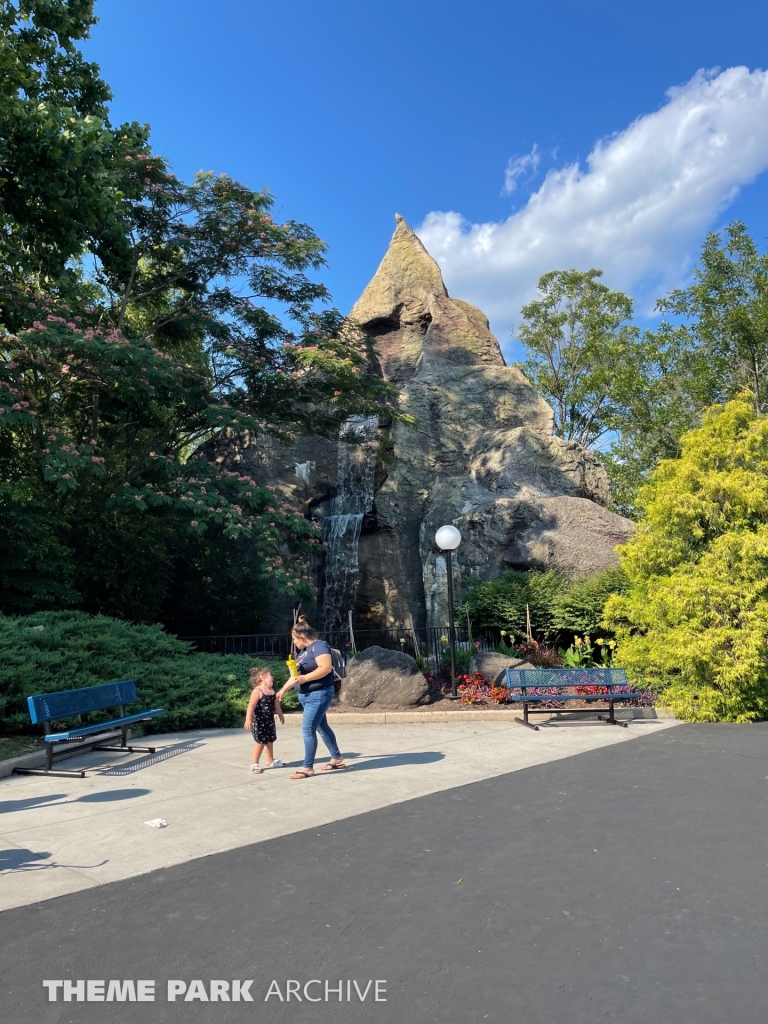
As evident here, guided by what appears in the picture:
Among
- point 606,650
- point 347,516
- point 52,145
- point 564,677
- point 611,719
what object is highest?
point 52,145

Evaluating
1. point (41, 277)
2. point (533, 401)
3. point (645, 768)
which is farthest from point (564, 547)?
point (41, 277)

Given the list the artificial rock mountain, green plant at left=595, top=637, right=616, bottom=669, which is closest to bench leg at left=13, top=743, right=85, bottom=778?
green plant at left=595, top=637, right=616, bottom=669

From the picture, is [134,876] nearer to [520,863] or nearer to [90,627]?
[520,863]

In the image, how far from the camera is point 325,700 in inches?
292

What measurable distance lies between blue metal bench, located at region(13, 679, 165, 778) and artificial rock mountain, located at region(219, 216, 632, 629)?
9.91 m

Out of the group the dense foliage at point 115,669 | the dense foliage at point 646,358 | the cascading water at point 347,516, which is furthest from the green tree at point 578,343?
the dense foliage at point 115,669

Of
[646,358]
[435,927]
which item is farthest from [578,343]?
[435,927]

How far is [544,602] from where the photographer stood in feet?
49.9

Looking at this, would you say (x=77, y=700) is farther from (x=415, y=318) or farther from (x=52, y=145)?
(x=415, y=318)

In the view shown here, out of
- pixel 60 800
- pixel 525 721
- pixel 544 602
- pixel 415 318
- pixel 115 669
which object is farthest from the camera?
pixel 415 318

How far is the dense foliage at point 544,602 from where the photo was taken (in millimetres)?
14680

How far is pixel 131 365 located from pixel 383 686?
702cm

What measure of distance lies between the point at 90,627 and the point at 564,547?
33.8 feet

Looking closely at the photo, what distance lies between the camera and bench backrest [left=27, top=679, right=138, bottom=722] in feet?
25.5
